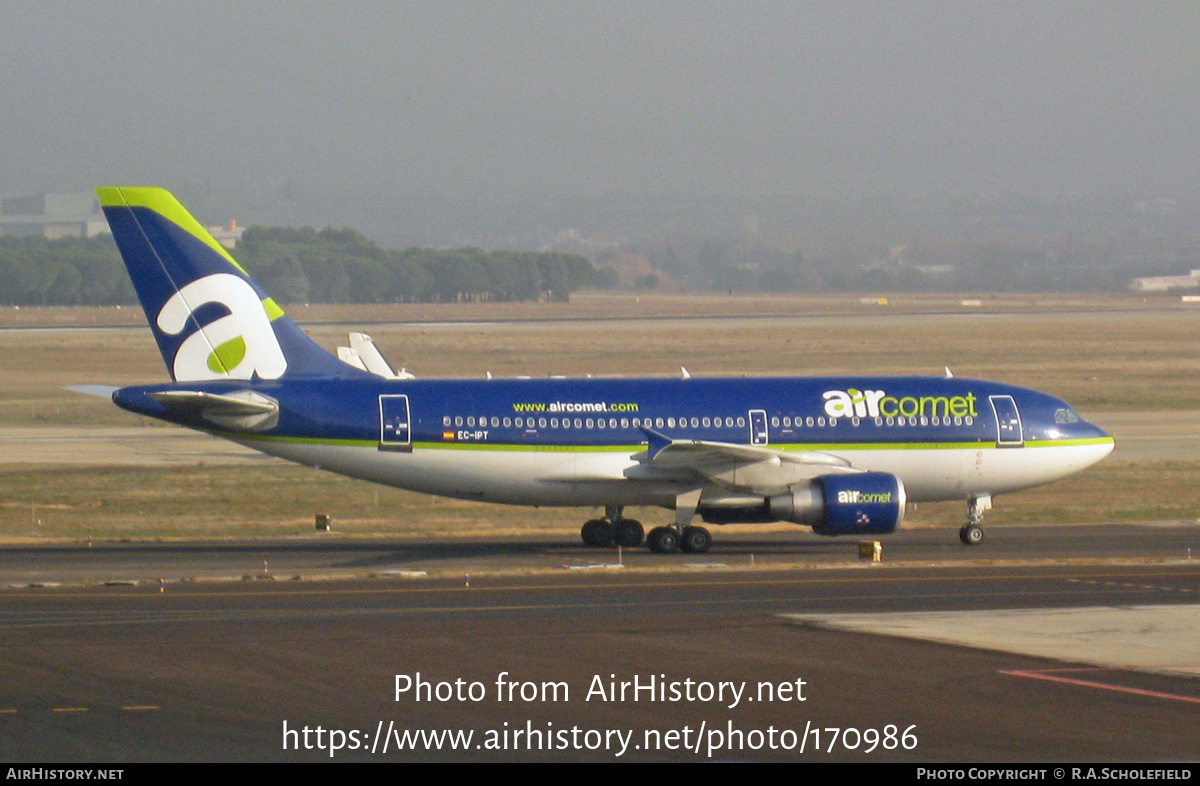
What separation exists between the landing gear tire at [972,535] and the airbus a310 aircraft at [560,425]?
0.16 feet

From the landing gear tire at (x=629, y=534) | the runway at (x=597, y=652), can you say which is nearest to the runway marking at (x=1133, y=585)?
the runway at (x=597, y=652)

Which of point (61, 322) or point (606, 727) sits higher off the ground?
point (61, 322)

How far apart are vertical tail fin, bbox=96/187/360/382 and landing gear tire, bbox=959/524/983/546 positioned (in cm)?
1659

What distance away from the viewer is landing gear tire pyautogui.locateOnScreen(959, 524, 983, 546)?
39531 millimetres

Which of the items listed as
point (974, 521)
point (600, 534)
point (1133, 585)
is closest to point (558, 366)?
point (600, 534)

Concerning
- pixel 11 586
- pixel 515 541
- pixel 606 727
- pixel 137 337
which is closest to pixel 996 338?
pixel 137 337

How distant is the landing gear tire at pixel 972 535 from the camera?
130 ft

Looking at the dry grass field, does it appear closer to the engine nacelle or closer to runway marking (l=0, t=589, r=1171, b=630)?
the engine nacelle

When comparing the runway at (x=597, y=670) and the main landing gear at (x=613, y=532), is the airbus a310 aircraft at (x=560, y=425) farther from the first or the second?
the runway at (x=597, y=670)

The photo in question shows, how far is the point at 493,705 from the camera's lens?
66.2 ft

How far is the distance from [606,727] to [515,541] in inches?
896

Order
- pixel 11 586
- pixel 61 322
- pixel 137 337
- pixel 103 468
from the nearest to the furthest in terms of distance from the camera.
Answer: pixel 11 586 → pixel 103 468 → pixel 137 337 → pixel 61 322

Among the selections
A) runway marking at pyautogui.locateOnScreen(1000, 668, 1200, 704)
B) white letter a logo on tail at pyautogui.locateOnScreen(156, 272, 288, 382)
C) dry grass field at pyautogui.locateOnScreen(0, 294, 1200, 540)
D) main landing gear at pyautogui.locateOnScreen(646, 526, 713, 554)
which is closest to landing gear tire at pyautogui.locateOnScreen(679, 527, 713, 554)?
main landing gear at pyautogui.locateOnScreen(646, 526, 713, 554)

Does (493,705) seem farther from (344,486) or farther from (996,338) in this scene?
(996,338)
